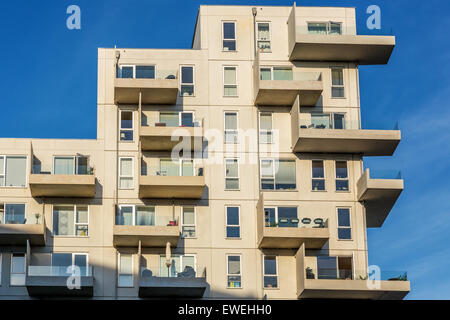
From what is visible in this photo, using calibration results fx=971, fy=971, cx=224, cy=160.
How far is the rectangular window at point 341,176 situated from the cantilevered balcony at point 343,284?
4.82 meters

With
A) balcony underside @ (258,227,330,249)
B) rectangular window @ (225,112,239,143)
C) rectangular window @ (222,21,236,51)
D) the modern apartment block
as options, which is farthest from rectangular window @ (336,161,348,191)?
rectangular window @ (222,21,236,51)

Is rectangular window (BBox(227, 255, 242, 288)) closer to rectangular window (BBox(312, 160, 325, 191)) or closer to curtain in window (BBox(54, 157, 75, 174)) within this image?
rectangular window (BBox(312, 160, 325, 191))

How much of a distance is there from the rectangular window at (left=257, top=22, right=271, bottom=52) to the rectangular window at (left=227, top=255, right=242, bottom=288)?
41.5 ft

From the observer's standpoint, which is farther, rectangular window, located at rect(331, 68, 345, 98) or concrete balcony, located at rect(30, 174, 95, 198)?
A: rectangular window, located at rect(331, 68, 345, 98)

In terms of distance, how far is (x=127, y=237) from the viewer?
5238 cm

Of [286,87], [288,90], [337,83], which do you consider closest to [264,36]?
[286,87]

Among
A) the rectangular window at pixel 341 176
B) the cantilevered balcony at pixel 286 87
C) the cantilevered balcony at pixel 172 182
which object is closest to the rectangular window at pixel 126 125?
the cantilevered balcony at pixel 172 182

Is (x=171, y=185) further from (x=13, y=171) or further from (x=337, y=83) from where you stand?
(x=337, y=83)

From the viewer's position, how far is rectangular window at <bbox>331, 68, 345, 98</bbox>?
56594mm

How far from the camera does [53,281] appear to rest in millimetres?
50812
